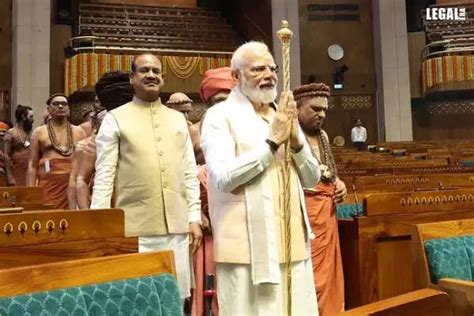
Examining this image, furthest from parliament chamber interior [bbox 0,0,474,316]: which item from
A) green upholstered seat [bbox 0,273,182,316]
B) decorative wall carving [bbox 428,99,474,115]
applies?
decorative wall carving [bbox 428,99,474,115]

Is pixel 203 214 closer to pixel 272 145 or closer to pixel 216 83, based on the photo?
pixel 216 83

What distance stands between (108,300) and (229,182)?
69 centimetres

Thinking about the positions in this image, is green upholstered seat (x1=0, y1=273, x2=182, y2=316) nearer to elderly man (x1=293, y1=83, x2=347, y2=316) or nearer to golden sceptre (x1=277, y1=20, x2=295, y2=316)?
golden sceptre (x1=277, y1=20, x2=295, y2=316)

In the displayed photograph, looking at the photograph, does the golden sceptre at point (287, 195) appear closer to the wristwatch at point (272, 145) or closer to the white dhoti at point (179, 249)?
the wristwatch at point (272, 145)

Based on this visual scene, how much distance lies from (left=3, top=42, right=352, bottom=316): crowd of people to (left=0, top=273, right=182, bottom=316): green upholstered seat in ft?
1.56

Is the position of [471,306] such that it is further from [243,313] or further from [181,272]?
[181,272]

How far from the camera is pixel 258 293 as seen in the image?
2.07m

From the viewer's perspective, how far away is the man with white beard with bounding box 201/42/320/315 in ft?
6.59

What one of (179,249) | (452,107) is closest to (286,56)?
(179,249)

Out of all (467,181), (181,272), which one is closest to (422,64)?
(467,181)

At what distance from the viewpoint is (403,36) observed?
50.3 ft

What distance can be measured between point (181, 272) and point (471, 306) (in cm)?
126

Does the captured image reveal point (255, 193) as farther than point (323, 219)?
No

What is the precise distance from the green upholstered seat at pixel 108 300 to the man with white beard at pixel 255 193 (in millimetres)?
484
